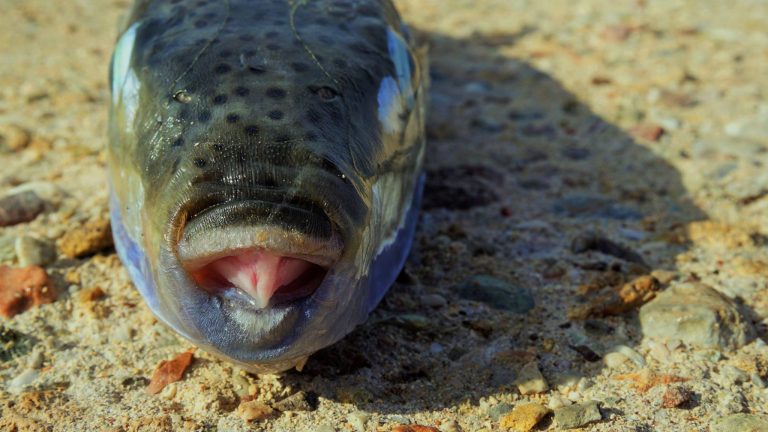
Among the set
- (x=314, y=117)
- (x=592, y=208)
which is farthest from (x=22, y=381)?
(x=592, y=208)

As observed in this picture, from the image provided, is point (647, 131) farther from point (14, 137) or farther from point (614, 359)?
point (14, 137)

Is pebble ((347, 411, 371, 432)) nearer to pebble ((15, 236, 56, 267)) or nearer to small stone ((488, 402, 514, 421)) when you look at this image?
small stone ((488, 402, 514, 421))

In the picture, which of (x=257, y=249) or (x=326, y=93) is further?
(x=326, y=93)

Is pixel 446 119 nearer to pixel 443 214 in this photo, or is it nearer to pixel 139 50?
pixel 443 214

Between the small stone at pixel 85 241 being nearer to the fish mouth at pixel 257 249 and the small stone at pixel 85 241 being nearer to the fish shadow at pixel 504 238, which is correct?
the fish shadow at pixel 504 238

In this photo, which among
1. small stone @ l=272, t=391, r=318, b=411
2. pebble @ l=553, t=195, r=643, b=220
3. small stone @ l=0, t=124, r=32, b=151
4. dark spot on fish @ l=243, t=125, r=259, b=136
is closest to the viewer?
dark spot on fish @ l=243, t=125, r=259, b=136

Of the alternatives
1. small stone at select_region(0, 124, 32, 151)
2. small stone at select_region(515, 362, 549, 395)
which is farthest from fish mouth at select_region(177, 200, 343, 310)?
small stone at select_region(0, 124, 32, 151)
